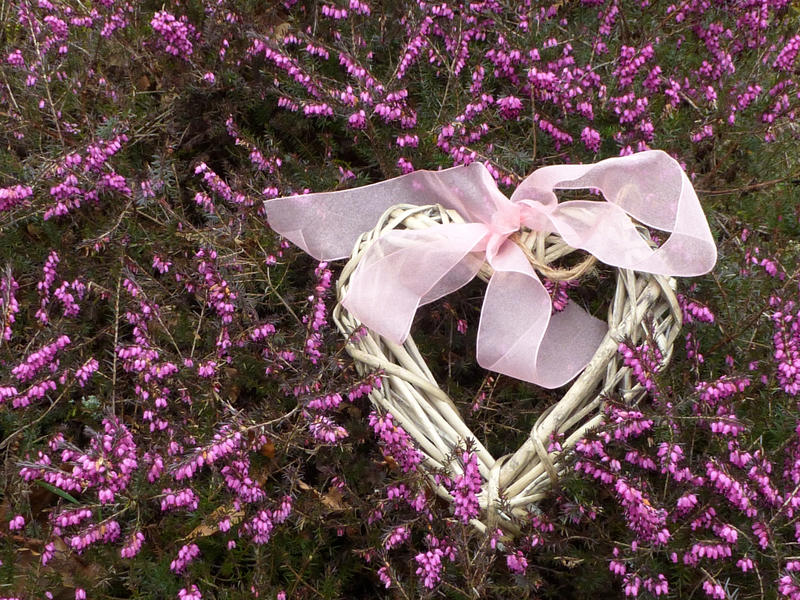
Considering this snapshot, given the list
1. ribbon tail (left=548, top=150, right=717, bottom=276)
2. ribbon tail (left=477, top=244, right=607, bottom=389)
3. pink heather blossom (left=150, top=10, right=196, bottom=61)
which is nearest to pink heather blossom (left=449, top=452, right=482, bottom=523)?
ribbon tail (left=477, top=244, right=607, bottom=389)

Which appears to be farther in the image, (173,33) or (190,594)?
(173,33)

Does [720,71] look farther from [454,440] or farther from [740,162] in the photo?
[454,440]

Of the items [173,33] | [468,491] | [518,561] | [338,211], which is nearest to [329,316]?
[338,211]

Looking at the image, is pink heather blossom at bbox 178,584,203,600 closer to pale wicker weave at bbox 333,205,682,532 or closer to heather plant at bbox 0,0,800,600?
heather plant at bbox 0,0,800,600

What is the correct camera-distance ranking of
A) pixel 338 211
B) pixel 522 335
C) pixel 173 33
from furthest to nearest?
pixel 173 33 → pixel 338 211 → pixel 522 335

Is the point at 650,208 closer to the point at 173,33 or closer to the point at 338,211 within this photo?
the point at 338,211

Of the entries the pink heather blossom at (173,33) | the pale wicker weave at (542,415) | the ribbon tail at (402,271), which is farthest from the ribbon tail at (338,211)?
the pink heather blossom at (173,33)

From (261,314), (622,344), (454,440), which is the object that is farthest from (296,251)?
(622,344)
